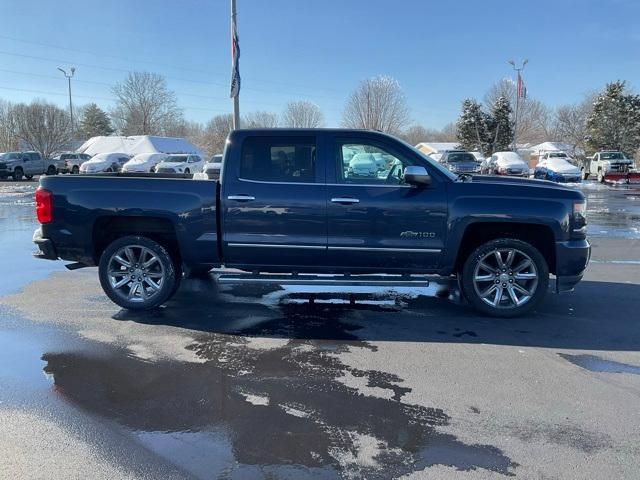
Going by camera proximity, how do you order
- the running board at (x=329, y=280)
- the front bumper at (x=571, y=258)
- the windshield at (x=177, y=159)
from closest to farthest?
the front bumper at (x=571, y=258), the running board at (x=329, y=280), the windshield at (x=177, y=159)

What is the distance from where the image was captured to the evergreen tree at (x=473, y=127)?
189ft

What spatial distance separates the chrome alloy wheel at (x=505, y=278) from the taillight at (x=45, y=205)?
185 inches

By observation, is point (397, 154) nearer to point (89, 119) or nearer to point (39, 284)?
point (39, 284)

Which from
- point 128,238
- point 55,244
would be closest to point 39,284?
point 55,244

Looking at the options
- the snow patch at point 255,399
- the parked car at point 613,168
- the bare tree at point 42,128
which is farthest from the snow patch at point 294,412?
the bare tree at point 42,128

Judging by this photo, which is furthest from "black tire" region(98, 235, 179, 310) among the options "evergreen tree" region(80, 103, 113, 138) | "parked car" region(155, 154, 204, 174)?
"evergreen tree" region(80, 103, 113, 138)

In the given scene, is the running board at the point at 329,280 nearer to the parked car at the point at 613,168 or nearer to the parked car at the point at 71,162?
the parked car at the point at 613,168

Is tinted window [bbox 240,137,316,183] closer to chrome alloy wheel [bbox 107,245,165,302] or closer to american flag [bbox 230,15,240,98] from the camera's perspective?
chrome alloy wheel [bbox 107,245,165,302]

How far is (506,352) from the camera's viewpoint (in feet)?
15.6

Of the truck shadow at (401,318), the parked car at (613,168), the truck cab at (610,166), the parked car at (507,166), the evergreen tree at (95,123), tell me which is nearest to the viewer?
the truck shadow at (401,318)

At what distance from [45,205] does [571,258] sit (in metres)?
5.72

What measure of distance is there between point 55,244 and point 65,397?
247 cm

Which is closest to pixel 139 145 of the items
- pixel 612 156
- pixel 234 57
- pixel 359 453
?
pixel 234 57

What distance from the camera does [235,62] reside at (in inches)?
637
